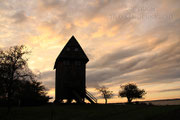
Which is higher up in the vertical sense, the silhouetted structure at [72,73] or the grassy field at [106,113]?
the silhouetted structure at [72,73]

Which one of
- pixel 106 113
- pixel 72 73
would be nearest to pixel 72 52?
pixel 72 73

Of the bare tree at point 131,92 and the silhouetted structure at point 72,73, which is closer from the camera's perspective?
the silhouetted structure at point 72,73

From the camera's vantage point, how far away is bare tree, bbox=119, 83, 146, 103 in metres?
76.4

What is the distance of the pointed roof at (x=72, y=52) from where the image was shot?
127ft

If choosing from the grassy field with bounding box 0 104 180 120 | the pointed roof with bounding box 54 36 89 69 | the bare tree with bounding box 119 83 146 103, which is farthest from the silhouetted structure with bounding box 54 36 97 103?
the bare tree with bounding box 119 83 146 103

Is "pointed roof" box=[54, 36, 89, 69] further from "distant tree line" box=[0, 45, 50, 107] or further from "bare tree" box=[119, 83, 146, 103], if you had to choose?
"bare tree" box=[119, 83, 146, 103]

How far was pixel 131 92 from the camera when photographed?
7712 centimetres

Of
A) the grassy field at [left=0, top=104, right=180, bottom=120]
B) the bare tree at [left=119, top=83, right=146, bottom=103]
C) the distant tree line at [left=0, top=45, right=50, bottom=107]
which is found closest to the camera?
the grassy field at [left=0, top=104, right=180, bottom=120]

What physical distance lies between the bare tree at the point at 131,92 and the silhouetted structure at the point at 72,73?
4199 cm

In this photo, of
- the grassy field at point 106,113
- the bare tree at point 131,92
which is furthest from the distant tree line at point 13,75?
the bare tree at point 131,92

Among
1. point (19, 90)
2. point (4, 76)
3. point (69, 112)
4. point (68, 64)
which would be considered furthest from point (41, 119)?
point (68, 64)

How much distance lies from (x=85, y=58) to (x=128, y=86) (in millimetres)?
43707

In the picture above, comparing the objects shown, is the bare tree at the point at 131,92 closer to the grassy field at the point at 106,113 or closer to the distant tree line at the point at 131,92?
the distant tree line at the point at 131,92

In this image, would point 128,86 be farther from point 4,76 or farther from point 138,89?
point 4,76
